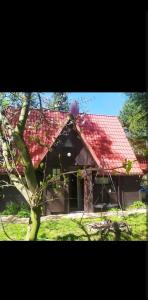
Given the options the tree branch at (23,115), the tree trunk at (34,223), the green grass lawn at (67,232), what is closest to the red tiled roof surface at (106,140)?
the green grass lawn at (67,232)

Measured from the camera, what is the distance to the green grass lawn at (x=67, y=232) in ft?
19.5

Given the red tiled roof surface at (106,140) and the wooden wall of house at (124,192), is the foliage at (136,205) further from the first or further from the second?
the red tiled roof surface at (106,140)

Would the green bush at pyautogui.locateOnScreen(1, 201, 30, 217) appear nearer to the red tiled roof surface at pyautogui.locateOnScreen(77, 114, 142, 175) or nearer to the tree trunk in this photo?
the red tiled roof surface at pyautogui.locateOnScreen(77, 114, 142, 175)

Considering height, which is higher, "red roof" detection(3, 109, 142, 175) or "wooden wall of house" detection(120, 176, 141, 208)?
"red roof" detection(3, 109, 142, 175)

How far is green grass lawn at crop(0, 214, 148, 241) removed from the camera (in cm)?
594

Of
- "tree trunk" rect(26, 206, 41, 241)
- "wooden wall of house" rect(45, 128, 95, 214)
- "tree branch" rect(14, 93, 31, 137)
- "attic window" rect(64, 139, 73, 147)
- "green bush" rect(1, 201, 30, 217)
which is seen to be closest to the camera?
"tree trunk" rect(26, 206, 41, 241)

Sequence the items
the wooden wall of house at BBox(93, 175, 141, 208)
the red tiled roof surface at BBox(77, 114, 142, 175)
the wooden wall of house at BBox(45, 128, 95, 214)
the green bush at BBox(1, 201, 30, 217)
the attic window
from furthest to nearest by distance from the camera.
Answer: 1. the red tiled roof surface at BBox(77, 114, 142, 175)
2. the wooden wall of house at BBox(93, 175, 141, 208)
3. the attic window
4. the wooden wall of house at BBox(45, 128, 95, 214)
5. the green bush at BBox(1, 201, 30, 217)

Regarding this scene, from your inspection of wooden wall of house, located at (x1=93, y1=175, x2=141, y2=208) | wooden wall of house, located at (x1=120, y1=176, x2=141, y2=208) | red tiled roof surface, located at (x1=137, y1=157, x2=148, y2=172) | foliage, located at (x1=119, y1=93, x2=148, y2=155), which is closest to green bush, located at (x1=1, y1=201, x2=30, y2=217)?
wooden wall of house, located at (x1=93, y1=175, x2=141, y2=208)
